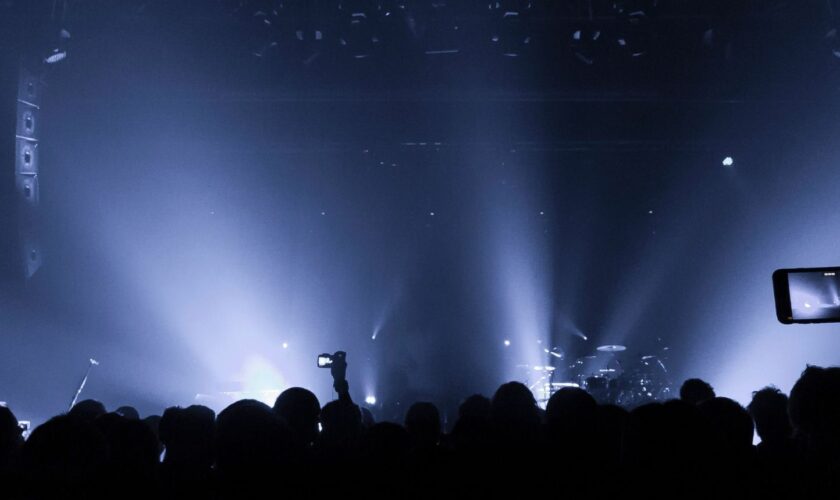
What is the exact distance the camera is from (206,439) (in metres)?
2.87

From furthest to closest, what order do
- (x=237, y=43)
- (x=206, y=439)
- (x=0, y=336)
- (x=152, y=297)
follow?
(x=152, y=297)
(x=0, y=336)
(x=237, y=43)
(x=206, y=439)

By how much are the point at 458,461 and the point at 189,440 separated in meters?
1.17

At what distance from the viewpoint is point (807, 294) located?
9.02ft

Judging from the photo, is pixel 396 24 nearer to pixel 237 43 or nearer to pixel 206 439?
pixel 237 43

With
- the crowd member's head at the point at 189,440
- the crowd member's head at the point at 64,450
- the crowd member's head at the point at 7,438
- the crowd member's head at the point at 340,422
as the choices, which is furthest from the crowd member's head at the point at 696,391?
the crowd member's head at the point at 7,438

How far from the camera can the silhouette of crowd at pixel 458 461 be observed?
203 cm

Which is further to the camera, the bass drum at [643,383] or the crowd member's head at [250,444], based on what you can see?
the bass drum at [643,383]

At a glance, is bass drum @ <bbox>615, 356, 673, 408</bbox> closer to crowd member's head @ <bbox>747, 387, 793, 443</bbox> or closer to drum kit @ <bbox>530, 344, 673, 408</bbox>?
drum kit @ <bbox>530, 344, 673, 408</bbox>

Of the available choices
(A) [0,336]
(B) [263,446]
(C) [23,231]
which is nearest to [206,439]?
(B) [263,446]

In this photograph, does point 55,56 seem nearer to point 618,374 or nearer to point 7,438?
point 7,438

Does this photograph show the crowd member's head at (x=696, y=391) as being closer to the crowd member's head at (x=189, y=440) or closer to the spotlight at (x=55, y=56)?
the crowd member's head at (x=189, y=440)

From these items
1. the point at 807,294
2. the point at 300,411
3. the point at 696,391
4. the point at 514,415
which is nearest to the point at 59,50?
the point at 300,411

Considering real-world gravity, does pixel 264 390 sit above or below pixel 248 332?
below

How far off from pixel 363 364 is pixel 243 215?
3.02 metres
